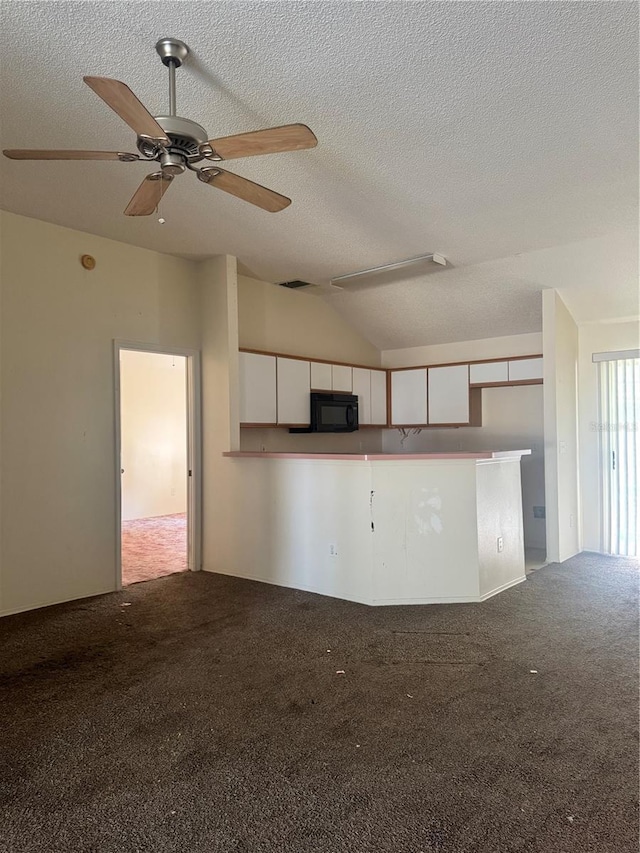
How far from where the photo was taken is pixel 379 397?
23.9 ft

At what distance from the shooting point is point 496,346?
22.0ft

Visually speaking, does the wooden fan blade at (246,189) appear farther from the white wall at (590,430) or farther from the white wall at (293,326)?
the white wall at (590,430)

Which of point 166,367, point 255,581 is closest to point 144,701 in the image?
point 255,581

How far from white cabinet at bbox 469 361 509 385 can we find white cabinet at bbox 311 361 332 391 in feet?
5.37

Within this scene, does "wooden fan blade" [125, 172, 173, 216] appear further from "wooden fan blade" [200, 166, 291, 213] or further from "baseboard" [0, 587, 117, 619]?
"baseboard" [0, 587, 117, 619]

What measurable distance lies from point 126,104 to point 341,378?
482 centimetres

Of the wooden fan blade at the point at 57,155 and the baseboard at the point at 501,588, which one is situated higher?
the wooden fan blade at the point at 57,155

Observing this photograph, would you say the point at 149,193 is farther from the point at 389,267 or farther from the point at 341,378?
the point at 341,378

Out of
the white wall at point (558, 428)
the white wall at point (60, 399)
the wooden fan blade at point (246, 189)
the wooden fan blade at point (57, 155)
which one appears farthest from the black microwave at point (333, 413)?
the wooden fan blade at point (57, 155)

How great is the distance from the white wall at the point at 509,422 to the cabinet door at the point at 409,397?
0.24 meters

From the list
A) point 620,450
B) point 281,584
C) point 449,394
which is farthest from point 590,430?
point 281,584

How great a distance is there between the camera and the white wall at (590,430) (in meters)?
5.89

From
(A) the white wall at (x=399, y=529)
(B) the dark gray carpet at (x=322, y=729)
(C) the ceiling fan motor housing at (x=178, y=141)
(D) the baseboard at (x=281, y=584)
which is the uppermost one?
(C) the ceiling fan motor housing at (x=178, y=141)

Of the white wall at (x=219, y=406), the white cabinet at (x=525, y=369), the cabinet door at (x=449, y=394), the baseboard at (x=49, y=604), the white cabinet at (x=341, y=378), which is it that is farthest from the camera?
the cabinet door at (x=449, y=394)
